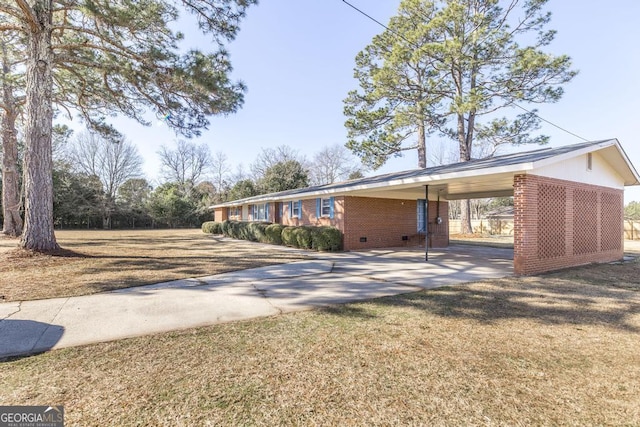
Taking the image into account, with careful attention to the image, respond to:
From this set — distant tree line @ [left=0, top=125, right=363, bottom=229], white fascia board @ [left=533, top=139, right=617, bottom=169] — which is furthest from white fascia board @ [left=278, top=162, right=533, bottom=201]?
distant tree line @ [left=0, top=125, right=363, bottom=229]

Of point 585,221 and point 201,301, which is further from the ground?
point 585,221

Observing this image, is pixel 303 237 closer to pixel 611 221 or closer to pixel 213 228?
pixel 611 221

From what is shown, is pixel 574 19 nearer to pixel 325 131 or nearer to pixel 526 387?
pixel 526 387

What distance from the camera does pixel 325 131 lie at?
31062 mm

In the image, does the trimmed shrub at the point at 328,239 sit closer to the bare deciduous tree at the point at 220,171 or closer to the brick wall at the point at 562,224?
the brick wall at the point at 562,224

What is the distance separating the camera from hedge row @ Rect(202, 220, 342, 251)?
12.8m

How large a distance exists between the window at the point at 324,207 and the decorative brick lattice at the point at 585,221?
344 inches

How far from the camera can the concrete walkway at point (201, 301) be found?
12.4ft

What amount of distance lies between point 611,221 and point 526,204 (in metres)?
6.45

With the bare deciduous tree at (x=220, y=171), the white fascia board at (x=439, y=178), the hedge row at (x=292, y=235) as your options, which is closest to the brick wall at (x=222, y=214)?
the hedge row at (x=292, y=235)

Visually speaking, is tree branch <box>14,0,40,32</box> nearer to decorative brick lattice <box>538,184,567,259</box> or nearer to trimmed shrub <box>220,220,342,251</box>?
trimmed shrub <box>220,220,342,251</box>

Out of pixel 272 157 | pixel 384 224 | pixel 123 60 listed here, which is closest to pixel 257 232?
pixel 384 224

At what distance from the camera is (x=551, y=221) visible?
27.3 feet

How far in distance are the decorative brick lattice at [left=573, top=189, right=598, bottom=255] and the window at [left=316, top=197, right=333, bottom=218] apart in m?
8.73
